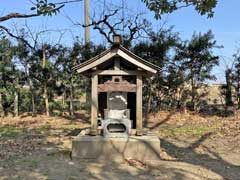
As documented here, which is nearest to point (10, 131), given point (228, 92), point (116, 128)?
point (116, 128)

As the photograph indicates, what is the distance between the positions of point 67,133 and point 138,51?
16.0 feet

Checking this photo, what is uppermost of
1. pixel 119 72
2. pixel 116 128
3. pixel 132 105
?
pixel 119 72

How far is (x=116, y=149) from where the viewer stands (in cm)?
755

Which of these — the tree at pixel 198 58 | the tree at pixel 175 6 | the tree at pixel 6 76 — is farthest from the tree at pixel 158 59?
the tree at pixel 175 6

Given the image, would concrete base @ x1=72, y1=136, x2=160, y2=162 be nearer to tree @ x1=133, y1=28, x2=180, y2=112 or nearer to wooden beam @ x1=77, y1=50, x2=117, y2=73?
wooden beam @ x1=77, y1=50, x2=117, y2=73

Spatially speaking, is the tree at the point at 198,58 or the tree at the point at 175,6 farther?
the tree at the point at 198,58

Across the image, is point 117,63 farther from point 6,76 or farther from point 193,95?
point 6,76

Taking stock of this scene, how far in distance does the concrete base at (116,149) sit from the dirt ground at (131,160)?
19cm

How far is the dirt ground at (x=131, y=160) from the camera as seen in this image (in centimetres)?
636

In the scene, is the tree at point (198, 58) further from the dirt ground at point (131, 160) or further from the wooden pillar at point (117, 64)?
the wooden pillar at point (117, 64)

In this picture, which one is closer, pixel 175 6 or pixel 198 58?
pixel 175 6

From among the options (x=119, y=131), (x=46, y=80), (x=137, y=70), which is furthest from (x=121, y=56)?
(x=46, y=80)

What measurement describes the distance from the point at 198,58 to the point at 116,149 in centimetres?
790

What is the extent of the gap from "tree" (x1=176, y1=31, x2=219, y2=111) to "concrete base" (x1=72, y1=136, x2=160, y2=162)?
7419 millimetres
